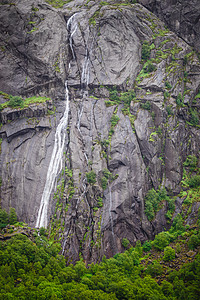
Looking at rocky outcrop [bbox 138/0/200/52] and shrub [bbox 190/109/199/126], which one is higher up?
rocky outcrop [bbox 138/0/200/52]

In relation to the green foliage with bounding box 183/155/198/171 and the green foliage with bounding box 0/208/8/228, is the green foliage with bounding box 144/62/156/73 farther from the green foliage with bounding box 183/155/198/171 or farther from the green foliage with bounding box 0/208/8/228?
the green foliage with bounding box 0/208/8/228

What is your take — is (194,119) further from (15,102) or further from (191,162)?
(15,102)

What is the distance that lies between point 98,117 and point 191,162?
76.4 feet

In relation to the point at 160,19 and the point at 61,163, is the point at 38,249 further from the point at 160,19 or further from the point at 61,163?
the point at 160,19

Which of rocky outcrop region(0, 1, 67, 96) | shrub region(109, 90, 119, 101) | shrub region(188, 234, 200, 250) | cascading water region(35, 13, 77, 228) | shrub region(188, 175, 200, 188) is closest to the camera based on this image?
shrub region(188, 234, 200, 250)

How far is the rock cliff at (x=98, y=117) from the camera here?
47656 mm

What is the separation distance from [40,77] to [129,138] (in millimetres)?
26558

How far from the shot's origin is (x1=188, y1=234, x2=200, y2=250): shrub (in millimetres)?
40281

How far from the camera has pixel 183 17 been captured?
2908 inches

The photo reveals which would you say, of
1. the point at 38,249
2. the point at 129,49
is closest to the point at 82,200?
the point at 38,249

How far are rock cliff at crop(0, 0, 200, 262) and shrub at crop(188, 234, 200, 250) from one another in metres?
9.31

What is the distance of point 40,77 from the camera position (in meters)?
62.1

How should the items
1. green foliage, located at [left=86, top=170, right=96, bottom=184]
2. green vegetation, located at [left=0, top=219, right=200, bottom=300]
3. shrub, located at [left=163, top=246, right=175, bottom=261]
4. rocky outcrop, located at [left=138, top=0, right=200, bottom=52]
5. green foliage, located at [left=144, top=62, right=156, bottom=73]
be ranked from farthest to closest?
rocky outcrop, located at [left=138, top=0, right=200, bottom=52], green foliage, located at [left=144, top=62, right=156, bottom=73], green foliage, located at [left=86, top=170, right=96, bottom=184], shrub, located at [left=163, top=246, right=175, bottom=261], green vegetation, located at [left=0, top=219, right=200, bottom=300]

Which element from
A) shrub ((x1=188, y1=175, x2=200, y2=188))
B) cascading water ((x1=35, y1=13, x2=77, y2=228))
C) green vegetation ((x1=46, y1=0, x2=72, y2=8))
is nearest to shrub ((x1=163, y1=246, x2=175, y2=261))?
shrub ((x1=188, y1=175, x2=200, y2=188))
